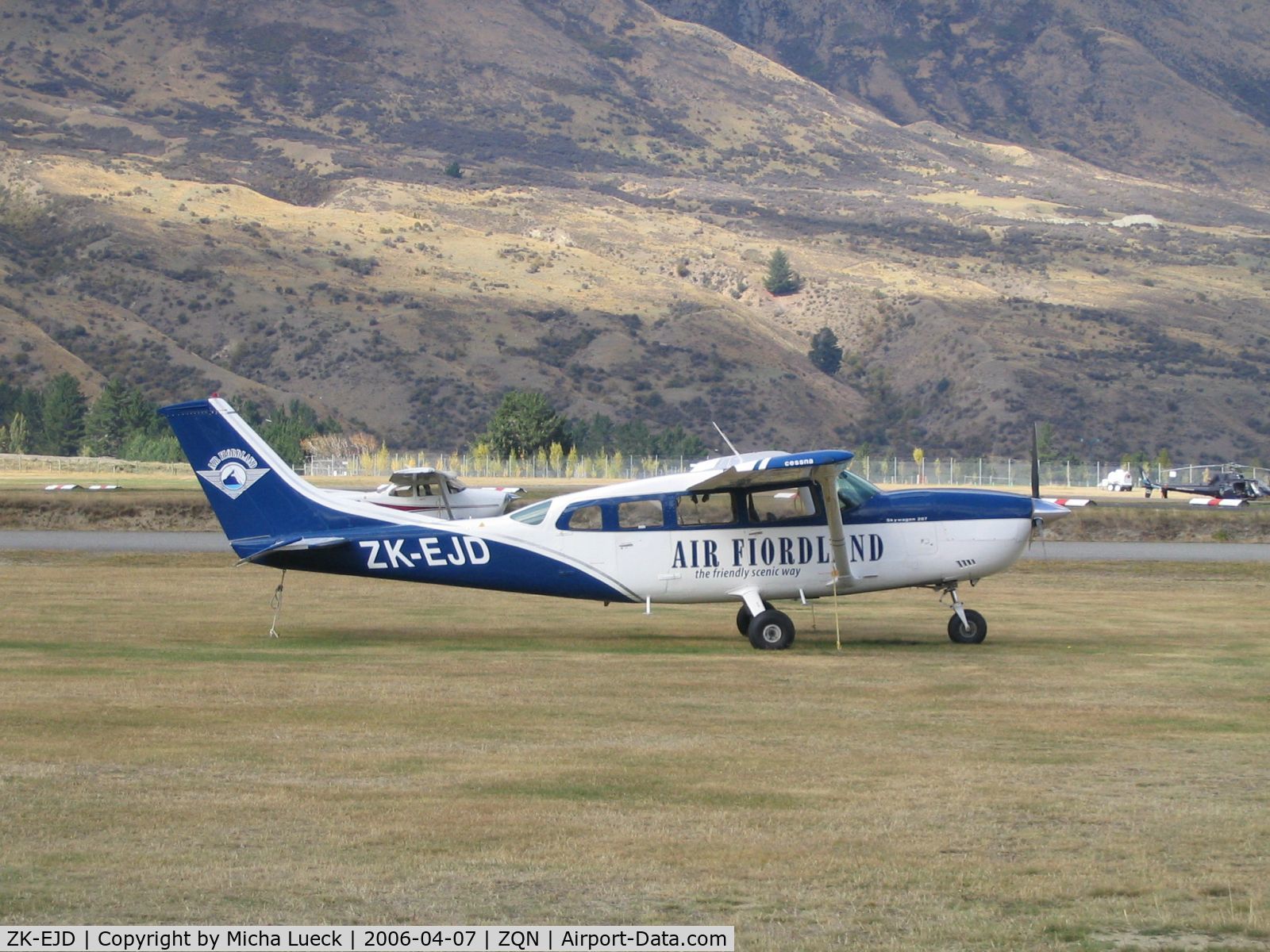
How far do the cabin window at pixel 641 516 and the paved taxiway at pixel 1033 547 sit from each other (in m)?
16.6

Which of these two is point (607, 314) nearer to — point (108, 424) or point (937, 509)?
point (108, 424)

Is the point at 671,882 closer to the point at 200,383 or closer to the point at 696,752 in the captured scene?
the point at 696,752

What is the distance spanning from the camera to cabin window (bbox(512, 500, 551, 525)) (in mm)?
19812

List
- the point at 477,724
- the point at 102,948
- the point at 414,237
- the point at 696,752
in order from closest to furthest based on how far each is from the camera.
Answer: the point at 102,948, the point at 696,752, the point at 477,724, the point at 414,237

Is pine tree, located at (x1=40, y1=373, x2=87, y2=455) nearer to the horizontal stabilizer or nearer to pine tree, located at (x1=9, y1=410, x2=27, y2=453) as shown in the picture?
pine tree, located at (x1=9, y1=410, x2=27, y2=453)

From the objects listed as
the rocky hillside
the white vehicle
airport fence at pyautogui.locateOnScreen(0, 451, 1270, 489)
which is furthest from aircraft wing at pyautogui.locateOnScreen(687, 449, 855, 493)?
the rocky hillside

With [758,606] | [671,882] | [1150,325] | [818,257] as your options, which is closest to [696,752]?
[671,882]

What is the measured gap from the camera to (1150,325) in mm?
147500

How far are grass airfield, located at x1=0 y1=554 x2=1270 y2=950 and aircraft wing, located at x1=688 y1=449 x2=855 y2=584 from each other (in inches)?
52.7

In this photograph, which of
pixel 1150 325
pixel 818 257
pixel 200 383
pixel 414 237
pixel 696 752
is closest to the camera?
pixel 696 752

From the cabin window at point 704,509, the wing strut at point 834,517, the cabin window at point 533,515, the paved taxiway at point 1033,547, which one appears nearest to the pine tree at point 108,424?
the paved taxiway at point 1033,547

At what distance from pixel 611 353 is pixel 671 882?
126m

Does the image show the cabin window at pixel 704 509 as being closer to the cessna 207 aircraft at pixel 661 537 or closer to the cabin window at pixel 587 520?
the cessna 207 aircraft at pixel 661 537
